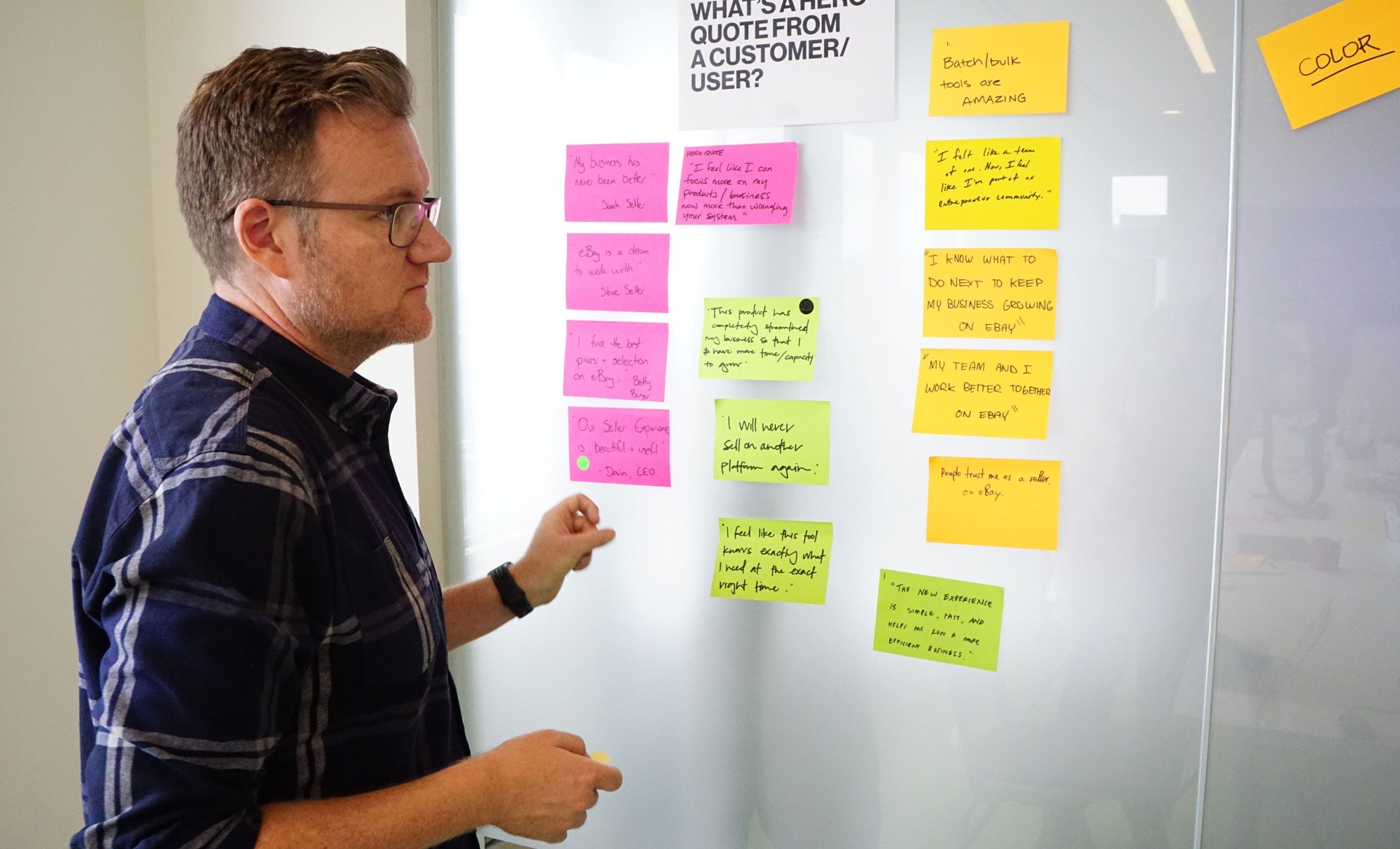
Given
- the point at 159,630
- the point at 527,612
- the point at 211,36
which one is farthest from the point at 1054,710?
the point at 211,36

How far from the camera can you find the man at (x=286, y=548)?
725 mm

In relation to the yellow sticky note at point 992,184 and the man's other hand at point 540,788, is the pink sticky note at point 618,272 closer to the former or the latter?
the yellow sticky note at point 992,184

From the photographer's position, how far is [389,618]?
2.97 feet

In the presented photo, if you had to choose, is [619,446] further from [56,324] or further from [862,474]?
[56,324]

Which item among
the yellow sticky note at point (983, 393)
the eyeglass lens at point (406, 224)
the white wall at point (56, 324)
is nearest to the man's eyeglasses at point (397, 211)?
the eyeglass lens at point (406, 224)

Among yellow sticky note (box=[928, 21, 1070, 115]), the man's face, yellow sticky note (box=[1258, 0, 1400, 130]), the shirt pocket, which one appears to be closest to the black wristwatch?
the shirt pocket

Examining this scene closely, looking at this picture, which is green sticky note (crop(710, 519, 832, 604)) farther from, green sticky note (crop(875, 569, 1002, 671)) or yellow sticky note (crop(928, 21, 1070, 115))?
yellow sticky note (crop(928, 21, 1070, 115))

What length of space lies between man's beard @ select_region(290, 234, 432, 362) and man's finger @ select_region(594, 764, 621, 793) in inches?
19.1

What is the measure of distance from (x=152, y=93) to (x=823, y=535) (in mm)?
1413

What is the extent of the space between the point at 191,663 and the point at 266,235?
1.36 ft

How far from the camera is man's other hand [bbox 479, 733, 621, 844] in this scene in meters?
0.89

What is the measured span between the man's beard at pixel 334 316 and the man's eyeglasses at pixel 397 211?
0.10 feet

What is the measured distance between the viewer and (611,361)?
1.47 m

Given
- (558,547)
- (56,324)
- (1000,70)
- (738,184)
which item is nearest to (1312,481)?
(1000,70)
